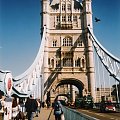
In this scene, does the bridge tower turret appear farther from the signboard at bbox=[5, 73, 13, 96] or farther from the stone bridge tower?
the signboard at bbox=[5, 73, 13, 96]

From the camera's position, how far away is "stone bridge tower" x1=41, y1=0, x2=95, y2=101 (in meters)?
44.1

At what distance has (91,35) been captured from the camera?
4556cm

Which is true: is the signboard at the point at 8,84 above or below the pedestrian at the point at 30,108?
above

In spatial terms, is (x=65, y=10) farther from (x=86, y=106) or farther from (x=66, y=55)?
(x=86, y=106)

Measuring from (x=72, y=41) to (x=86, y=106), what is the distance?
1499 cm

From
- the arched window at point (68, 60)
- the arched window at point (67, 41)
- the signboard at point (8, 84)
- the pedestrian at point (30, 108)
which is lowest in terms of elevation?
the pedestrian at point (30, 108)

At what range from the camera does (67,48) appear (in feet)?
150

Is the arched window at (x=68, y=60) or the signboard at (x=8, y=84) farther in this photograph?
the arched window at (x=68, y=60)

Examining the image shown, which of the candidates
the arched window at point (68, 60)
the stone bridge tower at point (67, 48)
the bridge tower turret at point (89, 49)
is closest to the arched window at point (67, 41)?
the stone bridge tower at point (67, 48)

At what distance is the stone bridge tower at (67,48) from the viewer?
44125 millimetres

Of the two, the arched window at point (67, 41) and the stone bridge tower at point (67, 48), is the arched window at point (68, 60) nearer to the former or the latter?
the stone bridge tower at point (67, 48)

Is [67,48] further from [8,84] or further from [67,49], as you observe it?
[8,84]

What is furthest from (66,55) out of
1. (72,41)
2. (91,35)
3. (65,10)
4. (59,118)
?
(59,118)

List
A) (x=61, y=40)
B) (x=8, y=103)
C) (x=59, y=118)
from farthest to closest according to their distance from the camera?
1. (x=61, y=40)
2. (x=59, y=118)
3. (x=8, y=103)
